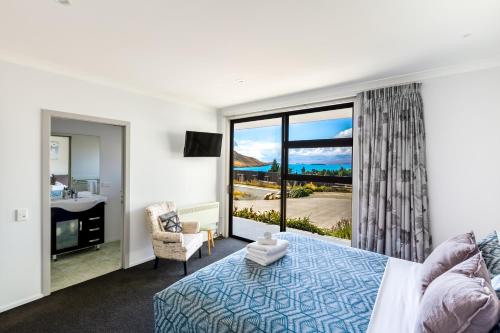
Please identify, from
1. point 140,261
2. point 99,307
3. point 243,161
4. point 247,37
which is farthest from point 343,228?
point 99,307

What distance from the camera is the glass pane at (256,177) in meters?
4.24

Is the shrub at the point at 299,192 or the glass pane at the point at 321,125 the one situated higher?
the glass pane at the point at 321,125

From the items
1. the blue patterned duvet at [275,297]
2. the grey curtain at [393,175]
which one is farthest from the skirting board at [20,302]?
the grey curtain at [393,175]

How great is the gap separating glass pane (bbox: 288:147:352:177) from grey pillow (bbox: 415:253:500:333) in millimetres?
2239

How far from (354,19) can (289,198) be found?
2.83m

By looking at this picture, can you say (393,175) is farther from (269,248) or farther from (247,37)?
(247,37)

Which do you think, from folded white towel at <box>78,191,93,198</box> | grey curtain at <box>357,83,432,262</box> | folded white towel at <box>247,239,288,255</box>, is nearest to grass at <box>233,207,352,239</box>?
grey curtain at <box>357,83,432,262</box>

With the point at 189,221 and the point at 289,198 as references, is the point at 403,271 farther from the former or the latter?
the point at 189,221

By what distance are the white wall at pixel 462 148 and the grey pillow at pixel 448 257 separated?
3.28 ft

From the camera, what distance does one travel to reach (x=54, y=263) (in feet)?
11.3

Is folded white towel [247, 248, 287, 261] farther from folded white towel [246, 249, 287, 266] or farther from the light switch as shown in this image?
the light switch

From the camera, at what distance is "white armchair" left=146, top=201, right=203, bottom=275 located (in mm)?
3121

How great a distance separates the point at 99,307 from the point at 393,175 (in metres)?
3.49

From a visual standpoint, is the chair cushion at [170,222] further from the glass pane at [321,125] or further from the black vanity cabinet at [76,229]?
the glass pane at [321,125]
